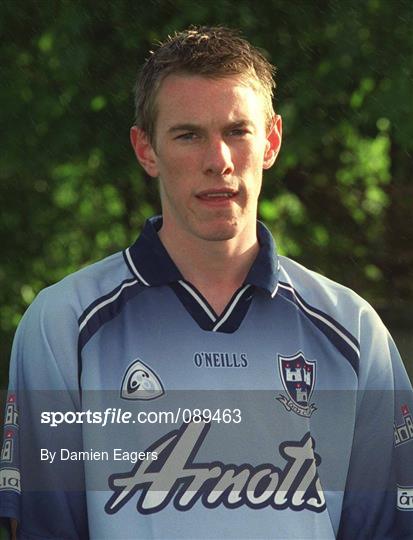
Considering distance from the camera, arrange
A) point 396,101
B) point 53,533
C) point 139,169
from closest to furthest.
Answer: point 53,533
point 396,101
point 139,169

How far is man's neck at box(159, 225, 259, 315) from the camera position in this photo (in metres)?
3.41

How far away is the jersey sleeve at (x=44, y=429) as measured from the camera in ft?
10.7

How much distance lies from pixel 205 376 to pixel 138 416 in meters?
0.21

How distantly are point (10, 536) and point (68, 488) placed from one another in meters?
0.23

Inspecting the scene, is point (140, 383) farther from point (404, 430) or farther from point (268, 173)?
point (268, 173)

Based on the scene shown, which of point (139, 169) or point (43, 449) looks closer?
point (43, 449)

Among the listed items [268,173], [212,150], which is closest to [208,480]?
[212,150]

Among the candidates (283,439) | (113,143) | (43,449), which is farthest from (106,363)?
(113,143)

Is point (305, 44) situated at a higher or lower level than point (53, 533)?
higher

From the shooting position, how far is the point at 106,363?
332 cm

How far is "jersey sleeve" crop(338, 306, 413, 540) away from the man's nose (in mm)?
604

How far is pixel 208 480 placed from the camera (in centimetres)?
332

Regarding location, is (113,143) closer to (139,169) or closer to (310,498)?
(139,169)

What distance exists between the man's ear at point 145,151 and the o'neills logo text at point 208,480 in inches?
28.5
